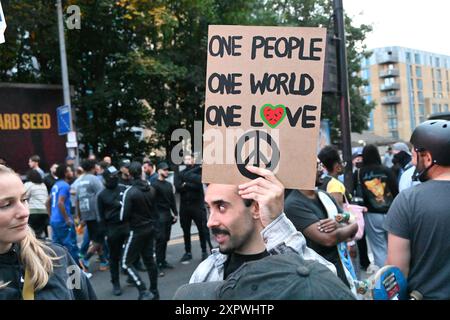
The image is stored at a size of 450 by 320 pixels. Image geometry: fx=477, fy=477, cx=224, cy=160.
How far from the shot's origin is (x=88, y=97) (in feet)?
50.5

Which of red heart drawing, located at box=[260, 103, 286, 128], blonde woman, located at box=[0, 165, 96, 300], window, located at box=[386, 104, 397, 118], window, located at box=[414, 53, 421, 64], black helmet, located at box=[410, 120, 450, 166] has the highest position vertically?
window, located at box=[386, 104, 397, 118]

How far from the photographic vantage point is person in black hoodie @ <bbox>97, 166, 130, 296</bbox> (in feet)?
19.9

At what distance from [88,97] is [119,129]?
200cm

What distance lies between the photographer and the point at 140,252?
5.90m

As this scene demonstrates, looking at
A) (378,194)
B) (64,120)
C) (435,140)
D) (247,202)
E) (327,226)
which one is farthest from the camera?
(64,120)

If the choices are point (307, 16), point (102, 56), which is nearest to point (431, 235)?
point (102, 56)

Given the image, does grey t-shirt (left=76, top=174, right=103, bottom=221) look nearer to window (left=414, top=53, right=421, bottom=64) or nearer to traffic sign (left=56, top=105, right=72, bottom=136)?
traffic sign (left=56, top=105, right=72, bottom=136)

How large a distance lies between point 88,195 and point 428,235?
19.7 feet

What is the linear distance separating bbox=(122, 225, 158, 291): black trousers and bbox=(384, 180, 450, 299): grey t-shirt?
3.88m

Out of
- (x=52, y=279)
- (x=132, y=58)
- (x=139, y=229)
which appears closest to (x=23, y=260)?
(x=52, y=279)

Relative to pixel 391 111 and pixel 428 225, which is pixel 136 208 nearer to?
pixel 428 225

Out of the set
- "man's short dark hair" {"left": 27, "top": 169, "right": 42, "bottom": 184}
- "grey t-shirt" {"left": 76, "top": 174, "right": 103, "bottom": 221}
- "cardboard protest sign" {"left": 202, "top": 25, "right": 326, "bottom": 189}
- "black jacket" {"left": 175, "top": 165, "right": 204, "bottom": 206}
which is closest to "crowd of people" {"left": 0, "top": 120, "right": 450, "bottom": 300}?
"cardboard protest sign" {"left": 202, "top": 25, "right": 326, "bottom": 189}

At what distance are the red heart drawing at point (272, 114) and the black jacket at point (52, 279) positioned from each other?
43.5 inches

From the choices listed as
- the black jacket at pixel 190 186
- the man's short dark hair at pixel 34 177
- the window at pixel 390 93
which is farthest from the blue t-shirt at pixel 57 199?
the window at pixel 390 93
